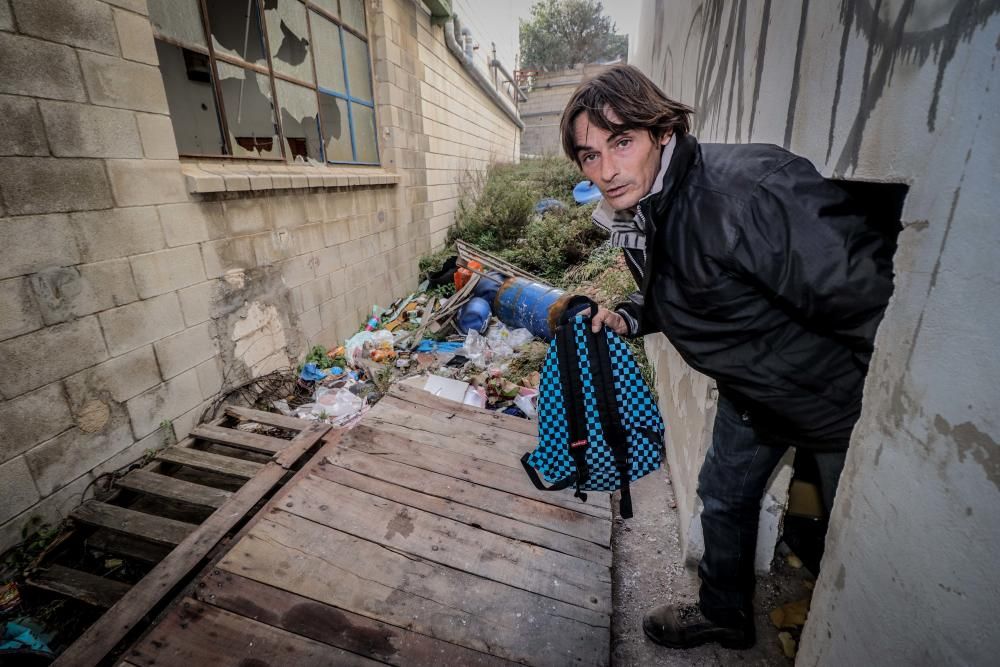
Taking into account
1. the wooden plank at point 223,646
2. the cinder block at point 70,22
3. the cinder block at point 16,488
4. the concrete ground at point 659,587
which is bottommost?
the concrete ground at point 659,587

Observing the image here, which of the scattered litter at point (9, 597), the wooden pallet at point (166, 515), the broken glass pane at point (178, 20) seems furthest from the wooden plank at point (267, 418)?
the broken glass pane at point (178, 20)

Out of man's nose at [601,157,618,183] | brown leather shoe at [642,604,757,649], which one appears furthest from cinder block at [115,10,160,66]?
brown leather shoe at [642,604,757,649]

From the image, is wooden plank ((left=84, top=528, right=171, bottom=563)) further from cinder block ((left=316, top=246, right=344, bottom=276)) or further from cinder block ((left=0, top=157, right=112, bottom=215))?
cinder block ((left=316, top=246, right=344, bottom=276))

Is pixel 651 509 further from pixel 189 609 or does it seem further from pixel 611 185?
pixel 189 609

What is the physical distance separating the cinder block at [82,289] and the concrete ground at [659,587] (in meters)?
2.88

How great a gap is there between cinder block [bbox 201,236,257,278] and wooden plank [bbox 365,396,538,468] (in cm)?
139

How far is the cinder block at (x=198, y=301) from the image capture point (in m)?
2.70

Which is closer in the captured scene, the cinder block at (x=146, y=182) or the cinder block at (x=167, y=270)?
the cinder block at (x=146, y=182)

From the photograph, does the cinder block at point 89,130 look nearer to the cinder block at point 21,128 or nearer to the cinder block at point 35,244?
the cinder block at point 21,128

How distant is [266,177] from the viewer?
319cm

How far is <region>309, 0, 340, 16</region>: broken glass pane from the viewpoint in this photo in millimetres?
4108

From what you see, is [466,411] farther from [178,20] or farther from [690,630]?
[178,20]

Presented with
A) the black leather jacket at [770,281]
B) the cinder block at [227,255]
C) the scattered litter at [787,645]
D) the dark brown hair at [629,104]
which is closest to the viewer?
the black leather jacket at [770,281]

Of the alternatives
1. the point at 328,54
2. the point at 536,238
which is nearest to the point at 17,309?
the point at 328,54
